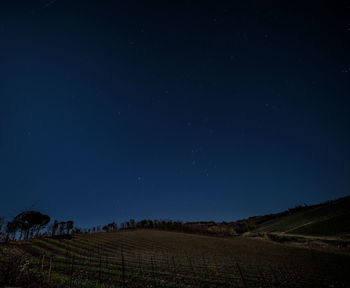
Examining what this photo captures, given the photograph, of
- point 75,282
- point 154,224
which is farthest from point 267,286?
point 154,224

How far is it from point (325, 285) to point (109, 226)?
5373 inches

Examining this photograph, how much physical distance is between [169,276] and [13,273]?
1504 cm

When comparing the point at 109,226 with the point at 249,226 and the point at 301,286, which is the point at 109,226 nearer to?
the point at 249,226

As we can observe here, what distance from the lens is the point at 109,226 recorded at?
131 meters

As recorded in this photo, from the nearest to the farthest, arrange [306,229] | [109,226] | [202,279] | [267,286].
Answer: [267,286] < [202,279] < [306,229] < [109,226]

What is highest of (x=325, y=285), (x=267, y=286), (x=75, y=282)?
(x=75, y=282)

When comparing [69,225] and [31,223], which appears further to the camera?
[69,225]

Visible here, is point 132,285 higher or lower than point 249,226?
lower

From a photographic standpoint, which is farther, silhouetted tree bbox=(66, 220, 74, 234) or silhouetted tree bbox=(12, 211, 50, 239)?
silhouetted tree bbox=(66, 220, 74, 234)

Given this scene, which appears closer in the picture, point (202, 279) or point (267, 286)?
point (267, 286)

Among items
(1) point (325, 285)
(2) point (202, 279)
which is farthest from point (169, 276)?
(1) point (325, 285)

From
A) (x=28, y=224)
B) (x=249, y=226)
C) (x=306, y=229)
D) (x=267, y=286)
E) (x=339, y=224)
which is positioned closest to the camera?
(x=267, y=286)

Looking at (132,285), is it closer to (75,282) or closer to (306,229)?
(75,282)

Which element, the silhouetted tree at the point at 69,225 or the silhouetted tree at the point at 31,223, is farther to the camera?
the silhouetted tree at the point at 69,225
